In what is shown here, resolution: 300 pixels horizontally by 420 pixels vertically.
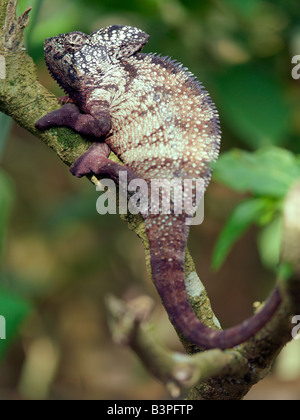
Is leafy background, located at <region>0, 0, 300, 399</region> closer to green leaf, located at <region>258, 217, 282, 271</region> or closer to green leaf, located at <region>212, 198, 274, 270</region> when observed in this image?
green leaf, located at <region>258, 217, 282, 271</region>

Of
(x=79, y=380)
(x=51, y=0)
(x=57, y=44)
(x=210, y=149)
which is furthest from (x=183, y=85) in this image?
(x=79, y=380)

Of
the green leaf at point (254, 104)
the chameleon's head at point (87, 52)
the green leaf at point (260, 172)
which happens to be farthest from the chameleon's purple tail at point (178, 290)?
the green leaf at point (254, 104)

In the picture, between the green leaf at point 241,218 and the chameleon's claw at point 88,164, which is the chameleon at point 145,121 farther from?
the green leaf at point 241,218

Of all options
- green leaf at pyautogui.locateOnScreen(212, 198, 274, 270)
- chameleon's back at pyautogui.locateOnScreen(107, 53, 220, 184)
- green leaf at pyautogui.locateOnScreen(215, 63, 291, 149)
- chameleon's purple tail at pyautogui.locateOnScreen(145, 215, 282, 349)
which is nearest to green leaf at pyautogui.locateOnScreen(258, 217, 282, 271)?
green leaf at pyautogui.locateOnScreen(215, 63, 291, 149)

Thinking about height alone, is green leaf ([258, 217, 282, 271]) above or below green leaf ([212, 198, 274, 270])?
below

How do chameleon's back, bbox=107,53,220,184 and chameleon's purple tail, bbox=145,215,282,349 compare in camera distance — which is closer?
chameleon's purple tail, bbox=145,215,282,349

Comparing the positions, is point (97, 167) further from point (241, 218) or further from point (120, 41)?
point (241, 218)

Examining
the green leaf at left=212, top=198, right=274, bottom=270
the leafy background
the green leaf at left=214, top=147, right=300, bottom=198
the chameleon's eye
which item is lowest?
the leafy background
